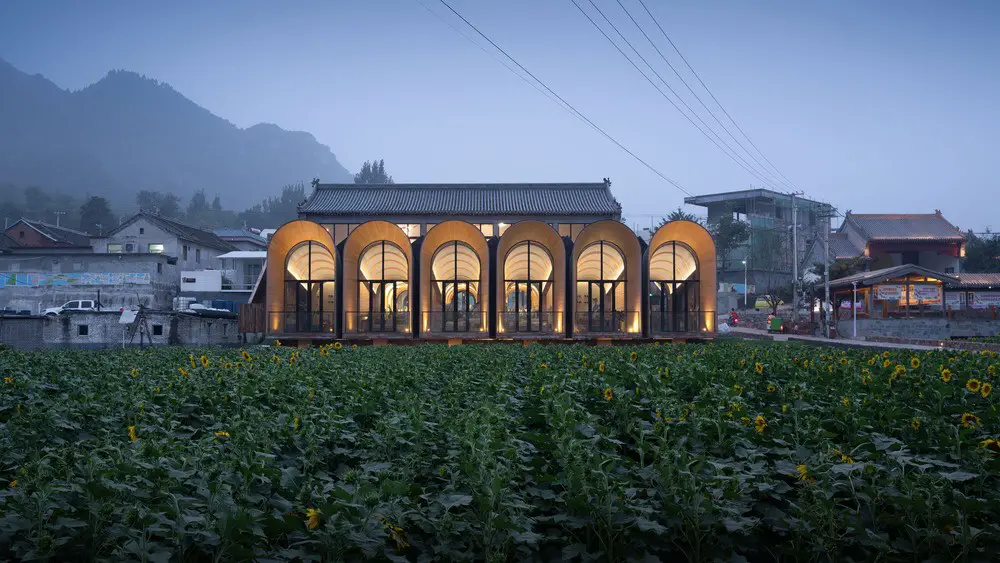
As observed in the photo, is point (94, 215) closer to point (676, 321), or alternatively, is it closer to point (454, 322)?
point (454, 322)

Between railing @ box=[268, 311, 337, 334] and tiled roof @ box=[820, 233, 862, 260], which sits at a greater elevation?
tiled roof @ box=[820, 233, 862, 260]

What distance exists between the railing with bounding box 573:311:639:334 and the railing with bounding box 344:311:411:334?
6.73m

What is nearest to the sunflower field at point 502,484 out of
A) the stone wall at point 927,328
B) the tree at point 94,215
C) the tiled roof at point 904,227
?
the stone wall at point 927,328

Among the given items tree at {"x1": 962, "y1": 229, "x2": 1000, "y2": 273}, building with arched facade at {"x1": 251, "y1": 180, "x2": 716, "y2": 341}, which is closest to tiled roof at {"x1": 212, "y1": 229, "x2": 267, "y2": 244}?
building with arched facade at {"x1": 251, "y1": 180, "x2": 716, "y2": 341}

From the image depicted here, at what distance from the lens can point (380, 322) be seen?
26844mm

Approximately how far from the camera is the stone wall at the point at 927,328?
37938mm

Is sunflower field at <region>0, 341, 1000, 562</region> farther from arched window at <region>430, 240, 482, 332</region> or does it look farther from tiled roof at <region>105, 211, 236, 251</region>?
tiled roof at <region>105, 211, 236, 251</region>

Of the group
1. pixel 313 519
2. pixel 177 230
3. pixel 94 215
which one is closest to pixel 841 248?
pixel 177 230

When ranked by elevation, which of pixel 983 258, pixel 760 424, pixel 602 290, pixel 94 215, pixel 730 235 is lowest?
pixel 760 424

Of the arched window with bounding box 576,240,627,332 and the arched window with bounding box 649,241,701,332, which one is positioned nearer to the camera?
the arched window with bounding box 576,240,627,332

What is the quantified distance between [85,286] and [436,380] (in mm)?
37848

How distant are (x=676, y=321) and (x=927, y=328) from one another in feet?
64.9

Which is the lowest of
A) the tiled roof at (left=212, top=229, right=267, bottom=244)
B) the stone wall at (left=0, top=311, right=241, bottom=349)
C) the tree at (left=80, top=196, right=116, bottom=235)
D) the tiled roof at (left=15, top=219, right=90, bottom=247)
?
the stone wall at (left=0, top=311, right=241, bottom=349)

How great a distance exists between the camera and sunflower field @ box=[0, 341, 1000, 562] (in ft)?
9.25
